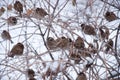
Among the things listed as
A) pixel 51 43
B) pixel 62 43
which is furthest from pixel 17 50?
pixel 62 43

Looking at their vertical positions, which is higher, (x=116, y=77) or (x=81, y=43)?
(x=81, y=43)

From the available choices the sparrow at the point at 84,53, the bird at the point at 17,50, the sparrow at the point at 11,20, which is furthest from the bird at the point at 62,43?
the sparrow at the point at 11,20

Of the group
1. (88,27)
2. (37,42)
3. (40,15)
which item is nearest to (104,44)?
(88,27)

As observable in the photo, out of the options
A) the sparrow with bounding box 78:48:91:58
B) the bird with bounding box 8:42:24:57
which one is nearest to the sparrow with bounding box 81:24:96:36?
the sparrow with bounding box 78:48:91:58

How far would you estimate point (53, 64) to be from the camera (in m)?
1.08

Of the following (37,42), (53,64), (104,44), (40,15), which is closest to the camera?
(53,64)

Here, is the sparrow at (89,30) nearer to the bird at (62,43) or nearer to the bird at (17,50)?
the bird at (62,43)

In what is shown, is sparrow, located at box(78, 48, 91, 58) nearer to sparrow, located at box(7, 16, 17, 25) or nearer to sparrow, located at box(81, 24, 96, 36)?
sparrow, located at box(81, 24, 96, 36)

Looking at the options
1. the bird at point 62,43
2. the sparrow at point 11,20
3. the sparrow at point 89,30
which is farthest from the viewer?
the sparrow at point 11,20

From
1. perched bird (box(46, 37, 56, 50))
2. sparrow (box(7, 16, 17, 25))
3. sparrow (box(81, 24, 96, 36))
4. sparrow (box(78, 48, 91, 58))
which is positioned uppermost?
sparrow (box(7, 16, 17, 25))

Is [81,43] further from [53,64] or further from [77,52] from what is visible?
[53,64]

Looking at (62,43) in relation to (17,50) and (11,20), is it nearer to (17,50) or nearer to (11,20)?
(17,50)

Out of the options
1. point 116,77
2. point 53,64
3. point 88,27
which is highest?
point 88,27

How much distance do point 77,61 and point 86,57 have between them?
34 mm
